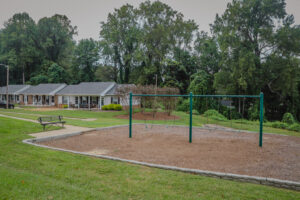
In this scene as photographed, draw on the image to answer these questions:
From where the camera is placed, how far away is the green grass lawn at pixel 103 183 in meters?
4.49

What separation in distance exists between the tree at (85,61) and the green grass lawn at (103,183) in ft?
164

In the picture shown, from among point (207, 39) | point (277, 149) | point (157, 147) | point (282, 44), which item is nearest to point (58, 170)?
point (157, 147)

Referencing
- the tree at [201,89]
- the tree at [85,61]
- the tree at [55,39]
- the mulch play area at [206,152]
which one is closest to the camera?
the mulch play area at [206,152]

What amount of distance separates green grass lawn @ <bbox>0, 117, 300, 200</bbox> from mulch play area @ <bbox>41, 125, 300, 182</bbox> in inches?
45.3

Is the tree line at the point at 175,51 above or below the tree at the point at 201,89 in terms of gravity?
above

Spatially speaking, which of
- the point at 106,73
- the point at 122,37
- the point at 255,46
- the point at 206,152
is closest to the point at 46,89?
the point at 106,73

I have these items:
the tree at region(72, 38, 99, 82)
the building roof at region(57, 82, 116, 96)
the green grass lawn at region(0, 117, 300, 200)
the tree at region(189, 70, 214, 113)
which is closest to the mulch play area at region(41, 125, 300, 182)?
the green grass lawn at region(0, 117, 300, 200)

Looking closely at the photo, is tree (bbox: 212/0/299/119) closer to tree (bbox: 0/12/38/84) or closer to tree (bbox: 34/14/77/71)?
tree (bbox: 34/14/77/71)

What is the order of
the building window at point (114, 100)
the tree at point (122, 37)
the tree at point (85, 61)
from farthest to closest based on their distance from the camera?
1. the tree at point (85, 61)
2. the tree at point (122, 37)
3. the building window at point (114, 100)

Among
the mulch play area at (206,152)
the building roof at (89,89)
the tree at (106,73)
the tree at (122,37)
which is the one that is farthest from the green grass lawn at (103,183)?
the tree at (106,73)

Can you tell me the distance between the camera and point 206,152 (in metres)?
8.66

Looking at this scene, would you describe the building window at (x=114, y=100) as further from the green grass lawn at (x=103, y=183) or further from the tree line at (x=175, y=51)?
the green grass lawn at (x=103, y=183)

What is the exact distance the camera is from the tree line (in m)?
26.6

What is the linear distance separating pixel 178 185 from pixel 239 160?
11.5 ft
